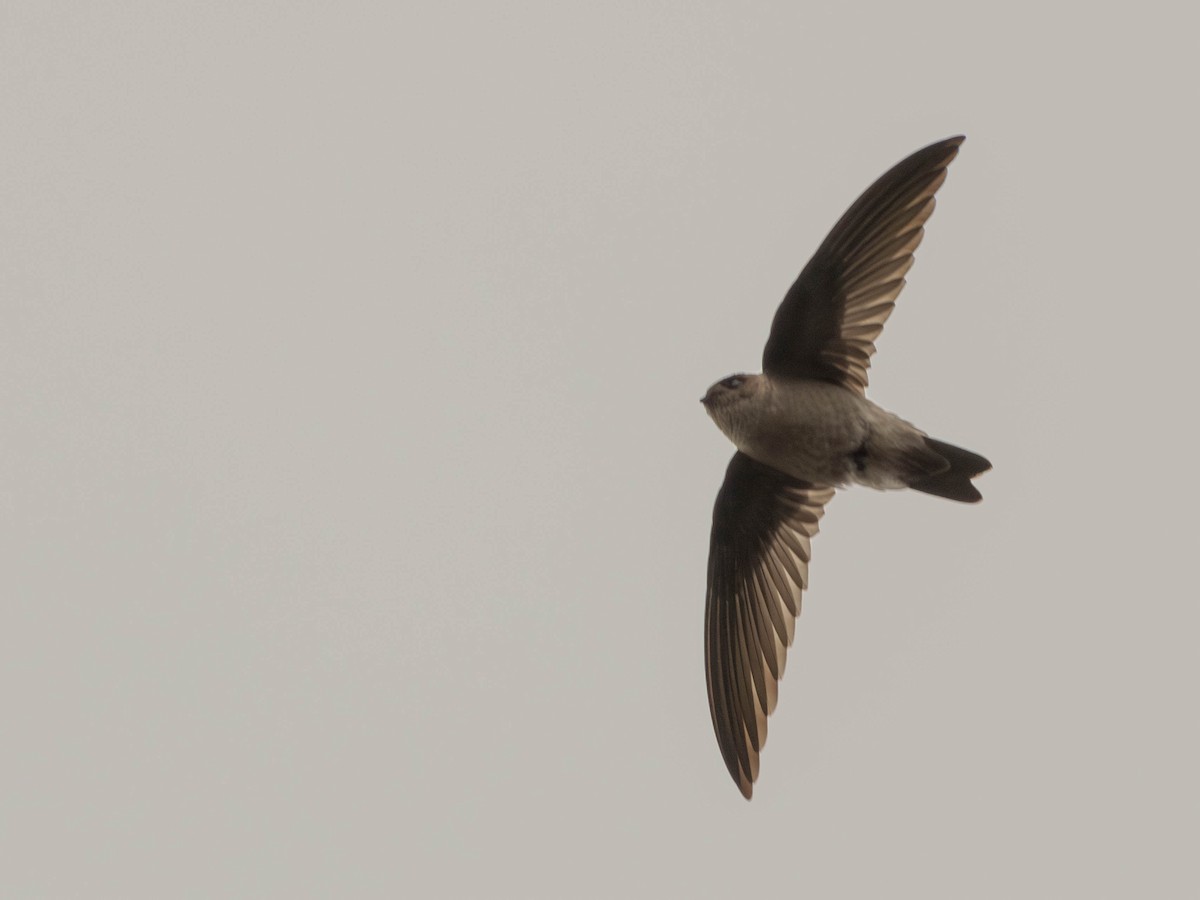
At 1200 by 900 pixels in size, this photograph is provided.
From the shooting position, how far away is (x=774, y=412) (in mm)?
4461

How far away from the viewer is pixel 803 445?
446 centimetres

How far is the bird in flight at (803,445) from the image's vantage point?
4438 mm

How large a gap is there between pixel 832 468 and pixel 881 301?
0.47 m

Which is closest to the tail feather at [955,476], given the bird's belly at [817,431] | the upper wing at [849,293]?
the bird's belly at [817,431]

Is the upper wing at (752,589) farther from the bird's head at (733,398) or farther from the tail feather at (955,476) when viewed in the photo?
the tail feather at (955,476)

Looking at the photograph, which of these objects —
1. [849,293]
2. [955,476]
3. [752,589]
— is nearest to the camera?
[955,476]

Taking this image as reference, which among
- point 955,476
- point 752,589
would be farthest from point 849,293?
point 752,589

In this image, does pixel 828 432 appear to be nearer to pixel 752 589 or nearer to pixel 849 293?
pixel 849 293

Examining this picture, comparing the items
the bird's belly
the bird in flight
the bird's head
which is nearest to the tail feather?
the bird in flight

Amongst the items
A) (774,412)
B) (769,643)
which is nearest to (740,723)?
(769,643)

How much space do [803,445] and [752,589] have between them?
604mm

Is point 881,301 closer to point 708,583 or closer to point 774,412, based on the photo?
point 774,412

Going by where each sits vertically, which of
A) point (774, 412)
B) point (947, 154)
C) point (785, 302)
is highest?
point (947, 154)

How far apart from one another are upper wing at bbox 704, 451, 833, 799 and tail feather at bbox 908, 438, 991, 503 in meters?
0.49
